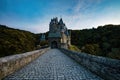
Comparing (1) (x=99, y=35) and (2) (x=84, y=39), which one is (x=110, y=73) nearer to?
(1) (x=99, y=35)

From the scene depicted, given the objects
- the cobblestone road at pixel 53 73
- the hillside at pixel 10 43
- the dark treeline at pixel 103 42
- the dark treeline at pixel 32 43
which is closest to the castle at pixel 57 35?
the dark treeline at pixel 32 43

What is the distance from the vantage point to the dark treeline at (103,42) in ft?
170

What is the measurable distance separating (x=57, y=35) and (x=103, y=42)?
28.4 metres

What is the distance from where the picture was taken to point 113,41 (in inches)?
2283

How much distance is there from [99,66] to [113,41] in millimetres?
57245

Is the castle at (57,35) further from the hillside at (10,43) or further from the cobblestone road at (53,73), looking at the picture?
the cobblestone road at (53,73)

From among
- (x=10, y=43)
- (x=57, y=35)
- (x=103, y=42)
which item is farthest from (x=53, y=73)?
(x=103, y=42)

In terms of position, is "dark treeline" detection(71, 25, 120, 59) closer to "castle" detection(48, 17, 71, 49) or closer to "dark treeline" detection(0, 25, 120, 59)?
"dark treeline" detection(0, 25, 120, 59)

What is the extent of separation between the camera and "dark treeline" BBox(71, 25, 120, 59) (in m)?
51.7

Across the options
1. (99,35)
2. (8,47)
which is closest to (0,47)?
(8,47)

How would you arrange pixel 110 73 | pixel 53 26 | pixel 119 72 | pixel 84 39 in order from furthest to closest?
pixel 84 39 → pixel 53 26 → pixel 110 73 → pixel 119 72

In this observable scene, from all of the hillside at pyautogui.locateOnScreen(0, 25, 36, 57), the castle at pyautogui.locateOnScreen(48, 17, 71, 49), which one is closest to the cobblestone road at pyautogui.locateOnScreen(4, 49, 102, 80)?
the hillside at pyautogui.locateOnScreen(0, 25, 36, 57)

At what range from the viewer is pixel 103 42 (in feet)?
219

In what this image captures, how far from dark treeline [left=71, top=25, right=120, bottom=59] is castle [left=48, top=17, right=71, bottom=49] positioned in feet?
33.0
